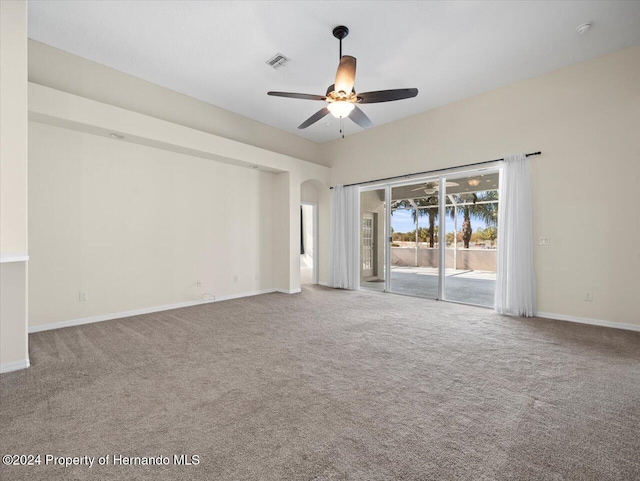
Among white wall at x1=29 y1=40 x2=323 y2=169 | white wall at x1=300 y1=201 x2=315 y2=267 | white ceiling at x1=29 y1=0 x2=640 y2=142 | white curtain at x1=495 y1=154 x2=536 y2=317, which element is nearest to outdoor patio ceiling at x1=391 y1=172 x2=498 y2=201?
white curtain at x1=495 y1=154 x2=536 y2=317

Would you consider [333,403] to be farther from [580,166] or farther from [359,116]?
[580,166]

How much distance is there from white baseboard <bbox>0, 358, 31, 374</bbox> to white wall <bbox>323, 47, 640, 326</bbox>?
238 inches

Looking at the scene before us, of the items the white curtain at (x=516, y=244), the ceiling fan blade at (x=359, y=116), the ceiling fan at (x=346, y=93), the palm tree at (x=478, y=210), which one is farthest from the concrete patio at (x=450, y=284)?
the ceiling fan at (x=346, y=93)

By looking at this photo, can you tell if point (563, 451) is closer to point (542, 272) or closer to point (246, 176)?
point (542, 272)

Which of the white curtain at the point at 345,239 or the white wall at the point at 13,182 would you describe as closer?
the white wall at the point at 13,182

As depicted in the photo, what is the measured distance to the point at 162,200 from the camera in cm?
466

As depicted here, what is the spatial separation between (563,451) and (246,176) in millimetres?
5642

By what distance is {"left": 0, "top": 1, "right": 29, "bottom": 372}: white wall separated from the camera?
8.08 feet

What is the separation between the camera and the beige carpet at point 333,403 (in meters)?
1.48

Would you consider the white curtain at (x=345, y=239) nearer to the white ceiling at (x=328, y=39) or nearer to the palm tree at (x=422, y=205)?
the palm tree at (x=422, y=205)

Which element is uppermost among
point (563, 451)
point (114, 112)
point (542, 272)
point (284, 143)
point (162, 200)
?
point (284, 143)

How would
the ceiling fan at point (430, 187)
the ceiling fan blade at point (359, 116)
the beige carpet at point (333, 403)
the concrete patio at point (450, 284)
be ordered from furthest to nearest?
1. the ceiling fan at point (430, 187)
2. the concrete patio at point (450, 284)
3. the ceiling fan blade at point (359, 116)
4. the beige carpet at point (333, 403)

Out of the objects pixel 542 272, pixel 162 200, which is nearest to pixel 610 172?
pixel 542 272

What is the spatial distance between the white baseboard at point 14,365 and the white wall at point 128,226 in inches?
51.2
